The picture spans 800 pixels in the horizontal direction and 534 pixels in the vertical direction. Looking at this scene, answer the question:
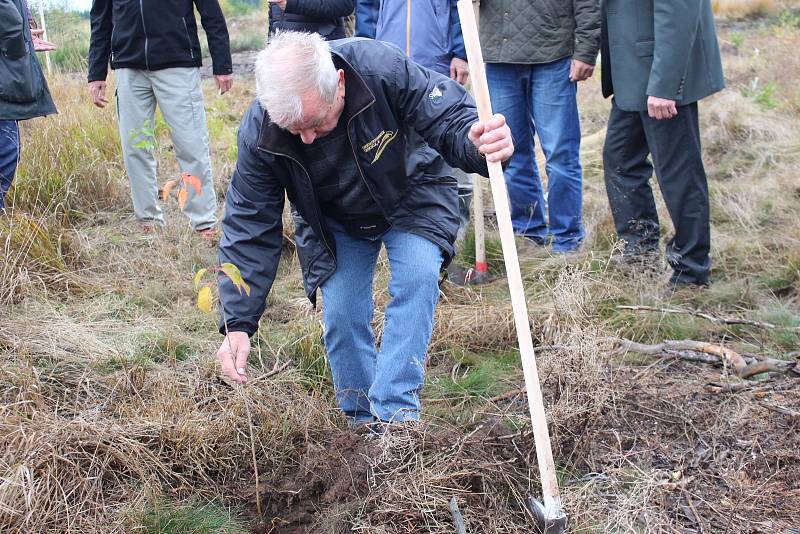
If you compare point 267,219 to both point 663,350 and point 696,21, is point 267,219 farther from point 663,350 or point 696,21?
point 696,21

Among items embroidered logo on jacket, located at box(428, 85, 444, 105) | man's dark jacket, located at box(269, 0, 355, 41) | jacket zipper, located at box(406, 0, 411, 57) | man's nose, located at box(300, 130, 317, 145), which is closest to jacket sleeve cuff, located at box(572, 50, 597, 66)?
jacket zipper, located at box(406, 0, 411, 57)

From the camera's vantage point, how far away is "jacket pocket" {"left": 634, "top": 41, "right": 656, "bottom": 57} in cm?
437

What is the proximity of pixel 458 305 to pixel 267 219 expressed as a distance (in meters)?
1.68

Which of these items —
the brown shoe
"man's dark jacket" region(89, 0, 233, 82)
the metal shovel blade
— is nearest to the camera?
the metal shovel blade

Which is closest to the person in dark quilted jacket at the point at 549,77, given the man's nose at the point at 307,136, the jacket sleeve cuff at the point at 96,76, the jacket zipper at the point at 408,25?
the jacket zipper at the point at 408,25

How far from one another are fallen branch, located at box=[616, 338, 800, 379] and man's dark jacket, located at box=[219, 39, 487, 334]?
4.21 ft

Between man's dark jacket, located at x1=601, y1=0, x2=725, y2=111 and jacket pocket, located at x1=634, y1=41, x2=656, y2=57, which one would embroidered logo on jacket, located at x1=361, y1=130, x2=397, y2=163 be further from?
jacket pocket, located at x1=634, y1=41, x2=656, y2=57

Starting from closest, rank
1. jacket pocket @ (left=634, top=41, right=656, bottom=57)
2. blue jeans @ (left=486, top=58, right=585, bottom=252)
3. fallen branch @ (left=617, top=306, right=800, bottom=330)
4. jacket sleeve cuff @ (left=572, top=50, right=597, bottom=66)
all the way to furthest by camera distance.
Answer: fallen branch @ (left=617, top=306, right=800, bottom=330)
jacket pocket @ (left=634, top=41, right=656, bottom=57)
jacket sleeve cuff @ (left=572, top=50, right=597, bottom=66)
blue jeans @ (left=486, top=58, right=585, bottom=252)

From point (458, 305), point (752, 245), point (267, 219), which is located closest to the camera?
point (267, 219)

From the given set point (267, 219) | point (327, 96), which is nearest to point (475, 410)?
point (267, 219)

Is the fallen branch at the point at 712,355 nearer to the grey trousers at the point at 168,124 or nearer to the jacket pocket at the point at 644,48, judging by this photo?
the jacket pocket at the point at 644,48

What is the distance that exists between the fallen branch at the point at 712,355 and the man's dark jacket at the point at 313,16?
2.88 meters

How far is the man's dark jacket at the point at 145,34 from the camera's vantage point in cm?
540

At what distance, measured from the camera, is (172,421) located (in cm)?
320
